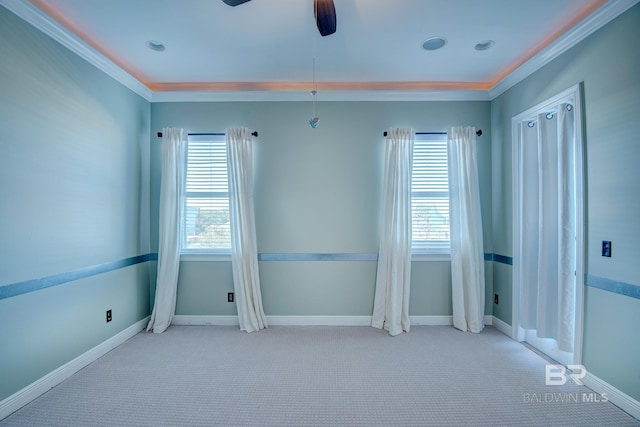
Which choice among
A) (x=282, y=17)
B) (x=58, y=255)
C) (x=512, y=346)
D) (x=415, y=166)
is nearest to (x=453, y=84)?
(x=415, y=166)

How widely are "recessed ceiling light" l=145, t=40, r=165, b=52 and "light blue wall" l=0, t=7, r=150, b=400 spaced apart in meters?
0.59

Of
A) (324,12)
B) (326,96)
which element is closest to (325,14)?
(324,12)

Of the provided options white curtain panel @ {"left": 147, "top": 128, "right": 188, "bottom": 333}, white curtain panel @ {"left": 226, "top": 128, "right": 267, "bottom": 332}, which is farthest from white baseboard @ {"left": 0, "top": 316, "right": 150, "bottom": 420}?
white curtain panel @ {"left": 226, "top": 128, "right": 267, "bottom": 332}

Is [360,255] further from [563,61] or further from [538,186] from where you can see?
[563,61]

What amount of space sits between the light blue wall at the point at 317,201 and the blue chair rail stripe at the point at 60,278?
59cm

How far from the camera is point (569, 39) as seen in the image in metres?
2.28

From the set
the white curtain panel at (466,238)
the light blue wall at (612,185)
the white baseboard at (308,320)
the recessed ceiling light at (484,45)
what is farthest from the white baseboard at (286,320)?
the recessed ceiling light at (484,45)

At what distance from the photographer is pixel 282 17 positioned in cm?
218

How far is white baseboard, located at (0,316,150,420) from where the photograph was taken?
Result: 1866mm

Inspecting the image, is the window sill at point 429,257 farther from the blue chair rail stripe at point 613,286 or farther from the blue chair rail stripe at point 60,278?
the blue chair rail stripe at point 60,278

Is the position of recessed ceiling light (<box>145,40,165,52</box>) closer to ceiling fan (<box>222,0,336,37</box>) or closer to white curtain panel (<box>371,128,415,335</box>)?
ceiling fan (<box>222,0,336,37</box>)

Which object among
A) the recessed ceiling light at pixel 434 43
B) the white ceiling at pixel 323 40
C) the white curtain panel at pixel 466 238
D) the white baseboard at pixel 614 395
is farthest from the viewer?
the white curtain panel at pixel 466 238

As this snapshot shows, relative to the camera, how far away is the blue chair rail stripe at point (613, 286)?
6.05 feet

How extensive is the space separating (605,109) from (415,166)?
1.67m
